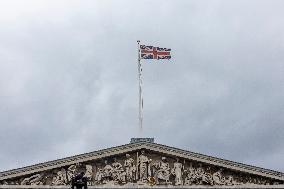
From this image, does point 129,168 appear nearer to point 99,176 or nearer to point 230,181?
point 99,176

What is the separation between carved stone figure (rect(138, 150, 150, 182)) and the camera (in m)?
27.6

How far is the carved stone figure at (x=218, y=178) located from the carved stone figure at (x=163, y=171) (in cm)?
245

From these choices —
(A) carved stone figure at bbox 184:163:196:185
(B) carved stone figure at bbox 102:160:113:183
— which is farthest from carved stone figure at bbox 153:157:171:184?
(B) carved stone figure at bbox 102:160:113:183

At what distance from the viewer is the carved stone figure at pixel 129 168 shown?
2755 centimetres

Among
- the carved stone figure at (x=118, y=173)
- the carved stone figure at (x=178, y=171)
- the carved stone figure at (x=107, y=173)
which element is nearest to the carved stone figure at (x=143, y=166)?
the carved stone figure at (x=118, y=173)

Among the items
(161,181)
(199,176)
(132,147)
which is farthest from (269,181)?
(132,147)

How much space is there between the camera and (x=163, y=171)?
27797 millimetres

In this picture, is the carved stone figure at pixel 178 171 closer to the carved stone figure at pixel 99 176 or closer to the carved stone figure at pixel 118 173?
the carved stone figure at pixel 118 173

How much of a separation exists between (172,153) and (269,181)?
534 centimetres

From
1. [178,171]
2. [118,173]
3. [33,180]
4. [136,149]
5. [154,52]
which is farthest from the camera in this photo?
[154,52]

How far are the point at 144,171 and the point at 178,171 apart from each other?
1.82m

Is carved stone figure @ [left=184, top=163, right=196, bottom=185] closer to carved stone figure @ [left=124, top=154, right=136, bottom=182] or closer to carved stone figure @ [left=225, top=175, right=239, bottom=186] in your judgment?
carved stone figure @ [left=225, top=175, right=239, bottom=186]

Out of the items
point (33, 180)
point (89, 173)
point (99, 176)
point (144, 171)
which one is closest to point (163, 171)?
point (144, 171)

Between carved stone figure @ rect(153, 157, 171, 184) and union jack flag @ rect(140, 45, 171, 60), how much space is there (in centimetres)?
706
